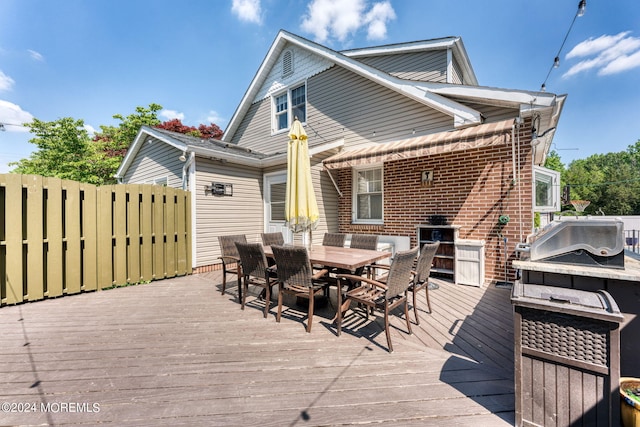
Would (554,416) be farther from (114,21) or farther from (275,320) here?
(114,21)

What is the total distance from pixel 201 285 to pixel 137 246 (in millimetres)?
1741

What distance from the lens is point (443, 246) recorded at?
20.7 feet

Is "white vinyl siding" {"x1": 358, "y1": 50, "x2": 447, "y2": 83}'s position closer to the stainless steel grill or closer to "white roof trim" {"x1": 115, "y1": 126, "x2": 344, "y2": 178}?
"white roof trim" {"x1": 115, "y1": 126, "x2": 344, "y2": 178}

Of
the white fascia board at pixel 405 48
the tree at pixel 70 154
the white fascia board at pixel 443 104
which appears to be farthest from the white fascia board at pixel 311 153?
the tree at pixel 70 154

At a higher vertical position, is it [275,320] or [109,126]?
[109,126]

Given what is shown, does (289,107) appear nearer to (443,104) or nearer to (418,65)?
(418,65)

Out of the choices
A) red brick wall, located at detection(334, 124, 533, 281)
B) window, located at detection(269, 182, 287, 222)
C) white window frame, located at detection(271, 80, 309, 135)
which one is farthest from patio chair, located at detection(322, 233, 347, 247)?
white window frame, located at detection(271, 80, 309, 135)

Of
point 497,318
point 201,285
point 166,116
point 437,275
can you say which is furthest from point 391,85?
point 166,116

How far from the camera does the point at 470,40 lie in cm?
822

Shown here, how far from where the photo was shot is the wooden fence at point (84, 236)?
177 inches

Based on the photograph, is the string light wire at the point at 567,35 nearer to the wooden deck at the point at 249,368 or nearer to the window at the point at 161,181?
the wooden deck at the point at 249,368

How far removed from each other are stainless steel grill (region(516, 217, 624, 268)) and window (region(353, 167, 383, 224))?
4801mm

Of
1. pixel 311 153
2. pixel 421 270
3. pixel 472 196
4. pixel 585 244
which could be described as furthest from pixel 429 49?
pixel 585 244

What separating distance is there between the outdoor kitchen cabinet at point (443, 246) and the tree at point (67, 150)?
689 inches
